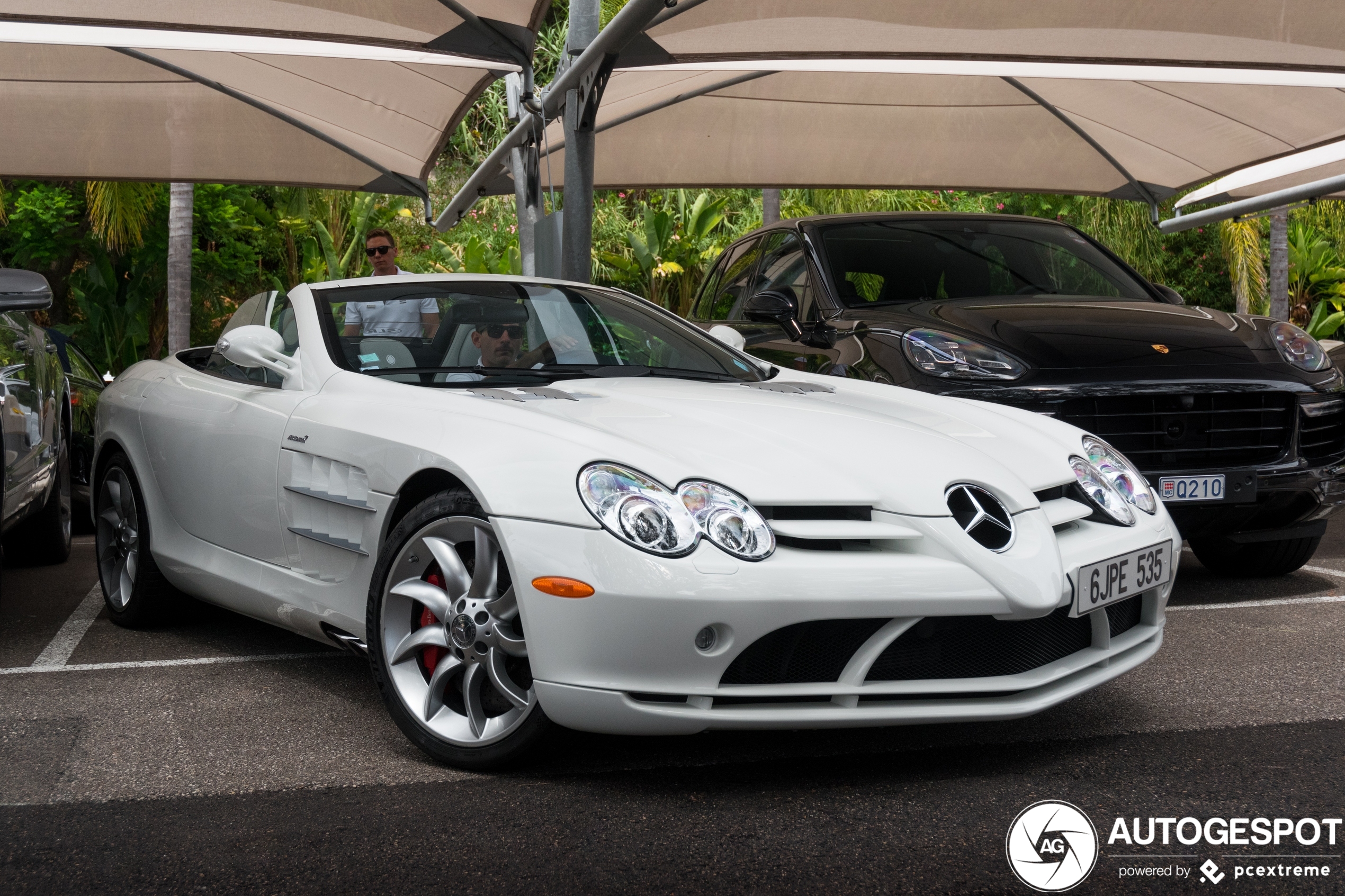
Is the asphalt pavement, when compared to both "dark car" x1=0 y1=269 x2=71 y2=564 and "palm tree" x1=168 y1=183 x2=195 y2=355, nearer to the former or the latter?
"dark car" x1=0 y1=269 x2=71 y2=564

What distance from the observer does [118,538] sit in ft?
16.3

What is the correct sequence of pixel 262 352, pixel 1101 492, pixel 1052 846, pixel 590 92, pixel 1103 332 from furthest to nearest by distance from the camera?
pixel 590 92 < pixel 1103 332 < pixel 262 352 < pixel 1101 492 < pixel 1052 846

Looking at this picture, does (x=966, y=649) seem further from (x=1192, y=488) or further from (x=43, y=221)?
(x=43, y=221)

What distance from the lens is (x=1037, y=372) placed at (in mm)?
4926

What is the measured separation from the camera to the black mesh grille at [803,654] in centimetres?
287

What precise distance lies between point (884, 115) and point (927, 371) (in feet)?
19.6

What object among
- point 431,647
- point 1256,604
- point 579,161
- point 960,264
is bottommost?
point 1256,604

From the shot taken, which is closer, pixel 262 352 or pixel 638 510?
pixel 638 510

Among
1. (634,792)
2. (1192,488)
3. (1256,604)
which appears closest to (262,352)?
(634,792)

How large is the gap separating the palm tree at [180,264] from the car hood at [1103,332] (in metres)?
13.3

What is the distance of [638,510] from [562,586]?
0.77ft

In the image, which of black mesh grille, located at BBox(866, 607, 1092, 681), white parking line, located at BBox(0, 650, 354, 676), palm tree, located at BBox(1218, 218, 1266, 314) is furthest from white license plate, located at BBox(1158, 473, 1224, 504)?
palm tree, located at BBox(1218, 218, 1266, 314)

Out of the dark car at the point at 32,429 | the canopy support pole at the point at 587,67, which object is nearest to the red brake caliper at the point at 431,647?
the dark car at the point at 32,429

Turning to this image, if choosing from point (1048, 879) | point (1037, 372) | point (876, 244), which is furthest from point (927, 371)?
point (1048, 879)
